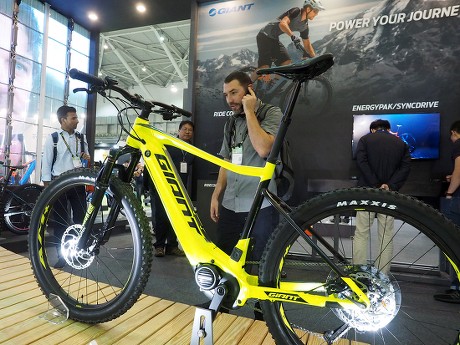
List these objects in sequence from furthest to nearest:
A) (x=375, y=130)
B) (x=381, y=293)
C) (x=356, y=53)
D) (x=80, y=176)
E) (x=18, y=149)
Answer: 1. (x=18, y=149)
2. (x=356, y=53)
3. (x=375, y=130)
4. (x=80, y=176)
5. (x=381, y=293)

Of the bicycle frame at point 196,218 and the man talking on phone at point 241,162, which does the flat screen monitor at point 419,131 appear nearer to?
the man talking on phone at point 241,162

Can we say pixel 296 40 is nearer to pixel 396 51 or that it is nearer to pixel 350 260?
pixel 396 51

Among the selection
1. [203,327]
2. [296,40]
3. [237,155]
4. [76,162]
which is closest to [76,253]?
[203,327]

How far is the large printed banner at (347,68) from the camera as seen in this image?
3.96 m

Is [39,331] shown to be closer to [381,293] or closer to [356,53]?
[381,293]

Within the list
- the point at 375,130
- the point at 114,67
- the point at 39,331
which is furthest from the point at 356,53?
the point at 114,67

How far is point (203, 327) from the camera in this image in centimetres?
116

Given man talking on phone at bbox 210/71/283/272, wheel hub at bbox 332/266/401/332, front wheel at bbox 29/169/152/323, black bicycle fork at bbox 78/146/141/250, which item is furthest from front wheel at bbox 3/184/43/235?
wheel hub at bbox 332/266/401/332

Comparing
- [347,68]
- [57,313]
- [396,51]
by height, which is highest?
[396,51]

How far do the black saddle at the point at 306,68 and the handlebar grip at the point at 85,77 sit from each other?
2.45 feet

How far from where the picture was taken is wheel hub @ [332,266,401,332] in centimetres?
99

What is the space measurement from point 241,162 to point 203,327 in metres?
0.80

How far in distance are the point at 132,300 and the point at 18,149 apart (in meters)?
6.03

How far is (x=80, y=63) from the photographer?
6.67 metres
